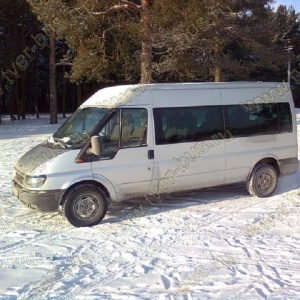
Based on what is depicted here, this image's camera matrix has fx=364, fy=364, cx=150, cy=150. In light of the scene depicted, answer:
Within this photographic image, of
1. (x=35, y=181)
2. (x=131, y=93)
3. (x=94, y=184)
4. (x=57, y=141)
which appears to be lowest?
(x=94, y=184)

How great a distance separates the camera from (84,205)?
575cm

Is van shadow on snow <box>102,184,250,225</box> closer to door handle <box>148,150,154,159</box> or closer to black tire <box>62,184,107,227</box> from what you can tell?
black tire <box>62,184,107,227</box>

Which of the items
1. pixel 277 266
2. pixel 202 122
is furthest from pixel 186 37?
pixel 277 266

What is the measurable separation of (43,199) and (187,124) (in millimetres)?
2794

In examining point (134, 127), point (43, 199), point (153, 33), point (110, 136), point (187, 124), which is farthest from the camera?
point (153, 33)

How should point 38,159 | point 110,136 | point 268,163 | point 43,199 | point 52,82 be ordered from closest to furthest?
point 43,199 → point 38,159 → point 110,136 → point 268,163 → point 52,82

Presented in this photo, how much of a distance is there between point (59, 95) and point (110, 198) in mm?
45069

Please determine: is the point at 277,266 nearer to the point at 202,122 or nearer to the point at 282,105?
the point at 202,122

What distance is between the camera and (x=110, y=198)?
→ 5953 mm

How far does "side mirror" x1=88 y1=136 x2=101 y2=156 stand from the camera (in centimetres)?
554

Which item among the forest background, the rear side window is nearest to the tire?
the rear side window

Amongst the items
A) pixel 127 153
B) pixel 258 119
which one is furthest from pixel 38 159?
pixel 258 119

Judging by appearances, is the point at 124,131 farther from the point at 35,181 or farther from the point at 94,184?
the point at 35,181

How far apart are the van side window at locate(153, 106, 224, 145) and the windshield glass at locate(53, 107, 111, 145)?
0.95 metres
